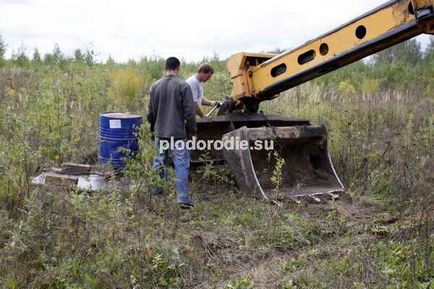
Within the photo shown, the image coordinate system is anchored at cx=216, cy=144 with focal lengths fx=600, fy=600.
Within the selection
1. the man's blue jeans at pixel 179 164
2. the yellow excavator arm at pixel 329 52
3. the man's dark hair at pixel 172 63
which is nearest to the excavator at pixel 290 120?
the yellow excavator arm at pixel 329 52

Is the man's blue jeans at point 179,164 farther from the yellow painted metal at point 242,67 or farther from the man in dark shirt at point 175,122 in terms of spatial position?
the yellow painted metal at point 242,67

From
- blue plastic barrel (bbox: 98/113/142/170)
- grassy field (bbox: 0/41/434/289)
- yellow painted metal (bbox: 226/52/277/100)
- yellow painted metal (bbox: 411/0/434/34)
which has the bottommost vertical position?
grassy field (bbox: 0/41/434/289)

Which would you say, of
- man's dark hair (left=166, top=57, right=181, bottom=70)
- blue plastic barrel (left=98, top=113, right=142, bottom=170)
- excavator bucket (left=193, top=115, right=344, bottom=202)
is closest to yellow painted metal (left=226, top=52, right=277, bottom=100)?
excavator bucket (left=193, top=115, right=344, bottom=202)

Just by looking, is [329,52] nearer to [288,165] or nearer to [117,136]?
[288,165]

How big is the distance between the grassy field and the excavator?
307 mm

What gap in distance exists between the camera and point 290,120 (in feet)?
27.5

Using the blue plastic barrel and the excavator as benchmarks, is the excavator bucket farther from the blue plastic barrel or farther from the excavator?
the blue plastic barrel

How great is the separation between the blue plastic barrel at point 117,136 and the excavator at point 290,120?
0.88 m

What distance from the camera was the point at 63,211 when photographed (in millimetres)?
5707

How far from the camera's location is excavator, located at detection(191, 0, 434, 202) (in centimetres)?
631

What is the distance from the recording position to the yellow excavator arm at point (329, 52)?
237 inches

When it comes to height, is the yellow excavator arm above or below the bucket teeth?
→ above

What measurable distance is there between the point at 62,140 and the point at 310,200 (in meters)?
3.60

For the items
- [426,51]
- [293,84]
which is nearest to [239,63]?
[293,84]
